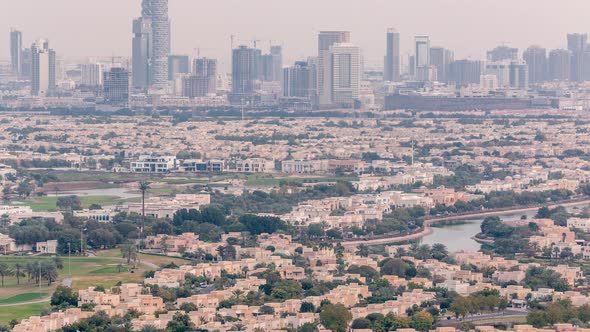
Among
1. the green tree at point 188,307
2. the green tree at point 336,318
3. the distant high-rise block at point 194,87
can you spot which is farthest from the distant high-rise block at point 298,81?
the green tree at point 336,318

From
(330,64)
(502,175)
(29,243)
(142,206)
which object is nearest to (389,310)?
(29,243)

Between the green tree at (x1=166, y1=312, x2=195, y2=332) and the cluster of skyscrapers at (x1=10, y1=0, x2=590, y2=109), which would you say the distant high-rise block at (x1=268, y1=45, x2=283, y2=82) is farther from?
the green tree at (x1=166, y1=312, x2=195, y2=332)

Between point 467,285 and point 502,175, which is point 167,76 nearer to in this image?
point 502,175

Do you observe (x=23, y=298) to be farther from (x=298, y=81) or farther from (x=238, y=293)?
(x=298, y=81)

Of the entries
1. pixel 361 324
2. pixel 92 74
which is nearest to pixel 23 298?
pixel 361 324

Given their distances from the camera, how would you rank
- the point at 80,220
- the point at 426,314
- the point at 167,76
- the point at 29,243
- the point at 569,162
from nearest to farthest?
the point at 426,314 < the point at 29,243 < the point at 80,220 < the point at 569,162 < the point at 167,76

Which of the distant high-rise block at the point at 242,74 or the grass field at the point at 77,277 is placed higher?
the distant high-rise block at the point at 242,74

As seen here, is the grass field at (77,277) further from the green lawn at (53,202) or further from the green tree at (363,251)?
the green lawn at (53,202)
